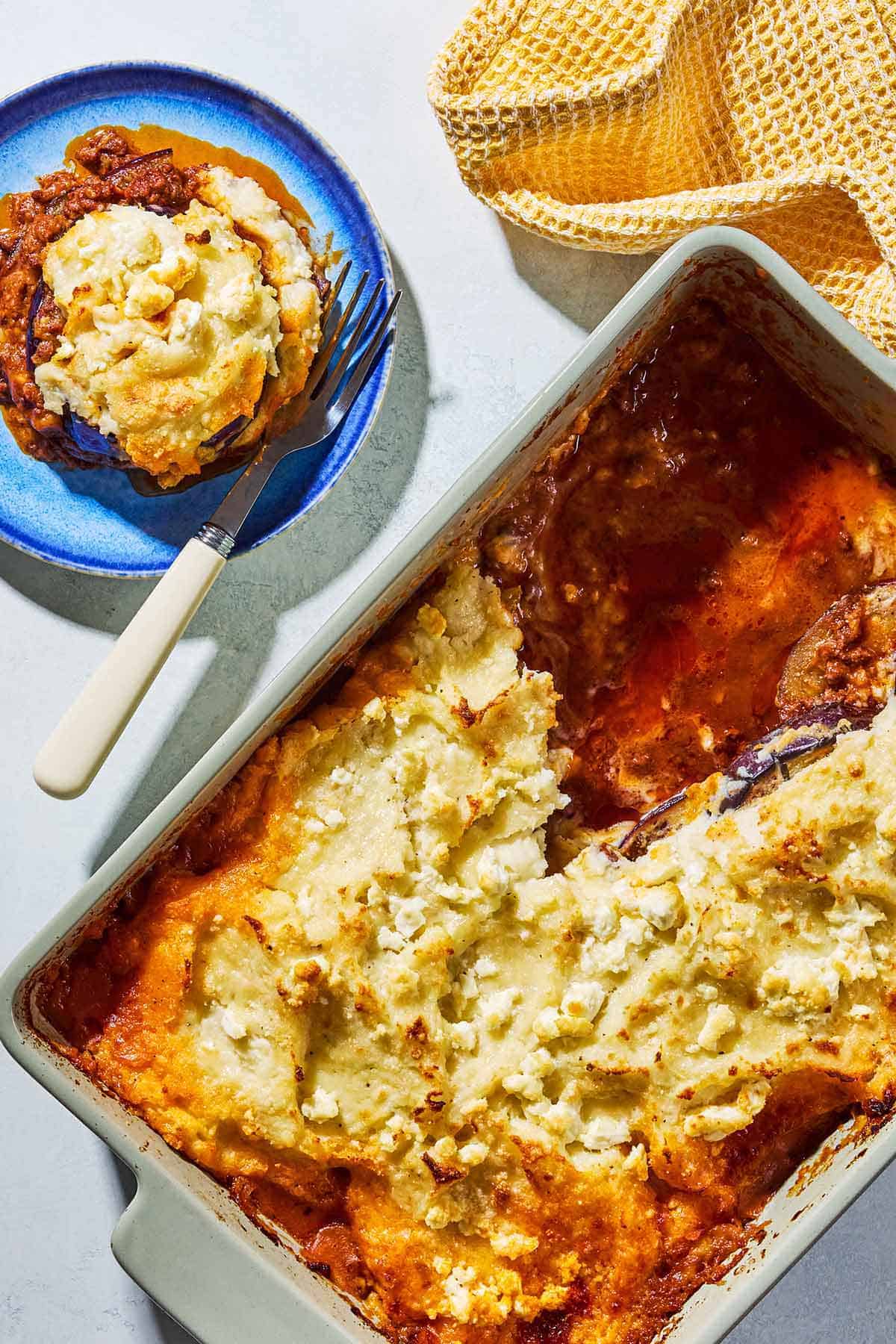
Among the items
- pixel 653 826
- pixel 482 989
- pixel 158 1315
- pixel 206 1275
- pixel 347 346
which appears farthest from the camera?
pixel 158 1315

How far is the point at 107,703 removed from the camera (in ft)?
5.58

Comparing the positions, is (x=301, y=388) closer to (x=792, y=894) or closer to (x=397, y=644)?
(x=397, y=644)

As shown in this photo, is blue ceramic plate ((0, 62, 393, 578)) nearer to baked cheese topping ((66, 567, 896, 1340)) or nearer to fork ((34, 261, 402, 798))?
fork ((34, 261, 402, 798))

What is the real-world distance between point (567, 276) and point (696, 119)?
301mm

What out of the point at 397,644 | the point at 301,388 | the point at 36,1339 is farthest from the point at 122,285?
the point at 36,1339

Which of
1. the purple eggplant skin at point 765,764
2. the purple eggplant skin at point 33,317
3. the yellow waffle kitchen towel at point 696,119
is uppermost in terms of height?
the yellow waffle kitchen towel at point 696,119

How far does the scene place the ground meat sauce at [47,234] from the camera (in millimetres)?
1806

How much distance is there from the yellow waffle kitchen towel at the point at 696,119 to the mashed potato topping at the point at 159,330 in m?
0.42

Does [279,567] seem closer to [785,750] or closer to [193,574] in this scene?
[193,574]

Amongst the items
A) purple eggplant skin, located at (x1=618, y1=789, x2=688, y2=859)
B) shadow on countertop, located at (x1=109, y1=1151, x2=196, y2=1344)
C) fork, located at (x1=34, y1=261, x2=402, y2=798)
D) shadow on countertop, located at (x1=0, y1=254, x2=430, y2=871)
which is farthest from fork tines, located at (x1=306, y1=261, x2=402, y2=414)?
shadow on countertop, located at (x1=109, y1=1151, x2=196, y2=1344)

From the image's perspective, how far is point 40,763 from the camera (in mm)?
1696

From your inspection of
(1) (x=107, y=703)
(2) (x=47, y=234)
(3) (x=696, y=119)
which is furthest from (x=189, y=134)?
(1) (x=107, y=703)

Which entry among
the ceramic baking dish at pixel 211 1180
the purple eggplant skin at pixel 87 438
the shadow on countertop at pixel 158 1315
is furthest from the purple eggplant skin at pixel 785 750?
the shadow on countertop at pixel 158 1315

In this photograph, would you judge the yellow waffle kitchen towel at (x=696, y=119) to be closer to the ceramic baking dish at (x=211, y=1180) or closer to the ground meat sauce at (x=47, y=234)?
the ceramic baking dish at (x=211, y=1180)
